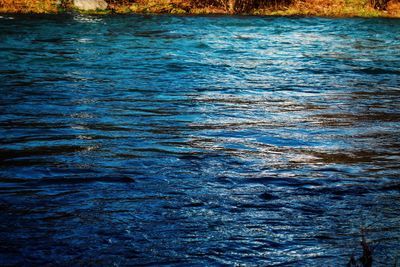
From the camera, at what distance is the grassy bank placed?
27359 mm

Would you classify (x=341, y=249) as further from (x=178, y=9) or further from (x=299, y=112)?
(x=178, y=9)

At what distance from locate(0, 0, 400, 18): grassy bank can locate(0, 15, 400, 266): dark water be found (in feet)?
50.2

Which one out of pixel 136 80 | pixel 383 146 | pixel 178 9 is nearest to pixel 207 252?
pixel 383 146

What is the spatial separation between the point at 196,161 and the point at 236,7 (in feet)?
78.1

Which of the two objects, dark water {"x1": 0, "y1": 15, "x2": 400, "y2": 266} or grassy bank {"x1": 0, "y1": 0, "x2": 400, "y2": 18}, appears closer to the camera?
dark water {"x1": 0, "y1": 15, "x2": 400, "y2": 266}

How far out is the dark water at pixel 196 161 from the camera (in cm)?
338

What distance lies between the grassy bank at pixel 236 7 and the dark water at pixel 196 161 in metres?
15.3

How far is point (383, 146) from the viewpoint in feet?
19.3

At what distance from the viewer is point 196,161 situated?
16.9 feet

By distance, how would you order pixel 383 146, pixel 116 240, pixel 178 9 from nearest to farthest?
pixel 116 240 → pixel 383 146 → pixel 178 9

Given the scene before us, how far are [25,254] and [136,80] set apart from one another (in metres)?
7.25

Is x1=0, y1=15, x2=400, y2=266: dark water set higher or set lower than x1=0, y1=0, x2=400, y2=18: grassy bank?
lower

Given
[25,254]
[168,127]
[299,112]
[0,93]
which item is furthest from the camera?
[0,93]

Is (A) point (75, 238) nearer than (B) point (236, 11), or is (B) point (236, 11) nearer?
(A) point (75, 238)
